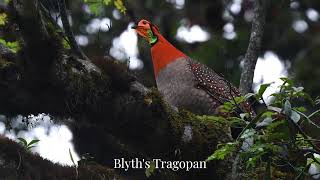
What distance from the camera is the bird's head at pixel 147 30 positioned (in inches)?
198

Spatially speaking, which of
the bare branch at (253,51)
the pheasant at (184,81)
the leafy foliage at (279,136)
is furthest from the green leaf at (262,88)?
the bare branch at (253,51)

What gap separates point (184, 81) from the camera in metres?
4.88

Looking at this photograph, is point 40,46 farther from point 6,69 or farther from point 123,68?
point 123,68

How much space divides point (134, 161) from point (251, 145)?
115cm

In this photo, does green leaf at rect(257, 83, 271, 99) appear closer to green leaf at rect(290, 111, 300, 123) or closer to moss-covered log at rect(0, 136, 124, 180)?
green leaf at rect(290, 111, 300, 123)

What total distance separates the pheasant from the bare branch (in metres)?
0.10

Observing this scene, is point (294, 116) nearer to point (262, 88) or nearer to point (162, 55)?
point (262, 88)

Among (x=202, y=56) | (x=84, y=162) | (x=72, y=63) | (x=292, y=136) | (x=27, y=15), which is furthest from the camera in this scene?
(x=202, y=56)

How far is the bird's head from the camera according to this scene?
503 centimetres

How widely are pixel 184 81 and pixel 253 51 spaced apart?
617mm

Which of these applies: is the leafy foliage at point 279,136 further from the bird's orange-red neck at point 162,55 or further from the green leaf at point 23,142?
the bird's orange-red neck at point 162,55

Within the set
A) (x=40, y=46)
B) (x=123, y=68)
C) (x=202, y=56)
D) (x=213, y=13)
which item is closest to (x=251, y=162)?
(x=123, y=68)

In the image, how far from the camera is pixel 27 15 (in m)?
2.96

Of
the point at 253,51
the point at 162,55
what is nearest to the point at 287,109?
the point at 253,51
